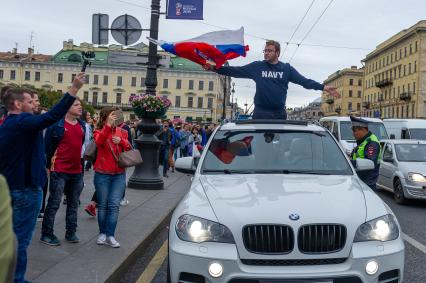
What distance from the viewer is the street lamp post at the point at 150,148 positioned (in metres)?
11.6

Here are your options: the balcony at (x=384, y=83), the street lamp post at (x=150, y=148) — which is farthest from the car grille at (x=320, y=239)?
the balcony at (x=384, y=83)

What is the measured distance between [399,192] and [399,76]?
3159 inches

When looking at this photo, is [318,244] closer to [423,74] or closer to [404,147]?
[404,147]

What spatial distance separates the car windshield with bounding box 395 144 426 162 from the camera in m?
12.2

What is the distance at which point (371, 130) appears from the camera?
63.4 feet

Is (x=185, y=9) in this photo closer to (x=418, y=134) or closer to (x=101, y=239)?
(x=101, y=239)

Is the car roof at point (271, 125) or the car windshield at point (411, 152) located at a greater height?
the car roof at point (271, 125)

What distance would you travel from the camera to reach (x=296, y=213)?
12.4 feet

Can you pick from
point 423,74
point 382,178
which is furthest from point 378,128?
point 423,74

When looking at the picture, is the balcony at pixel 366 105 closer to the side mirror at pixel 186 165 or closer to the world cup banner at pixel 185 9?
the world cup banner at pixel 185 9

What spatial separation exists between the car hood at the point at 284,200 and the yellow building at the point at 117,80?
10153cm

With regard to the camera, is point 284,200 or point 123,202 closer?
point 284,200

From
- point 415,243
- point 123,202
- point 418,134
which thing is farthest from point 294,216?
point 418,134

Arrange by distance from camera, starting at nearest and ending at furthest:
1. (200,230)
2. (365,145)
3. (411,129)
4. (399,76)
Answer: (200,230)
(365,145)
(411,129)
(399,76)
